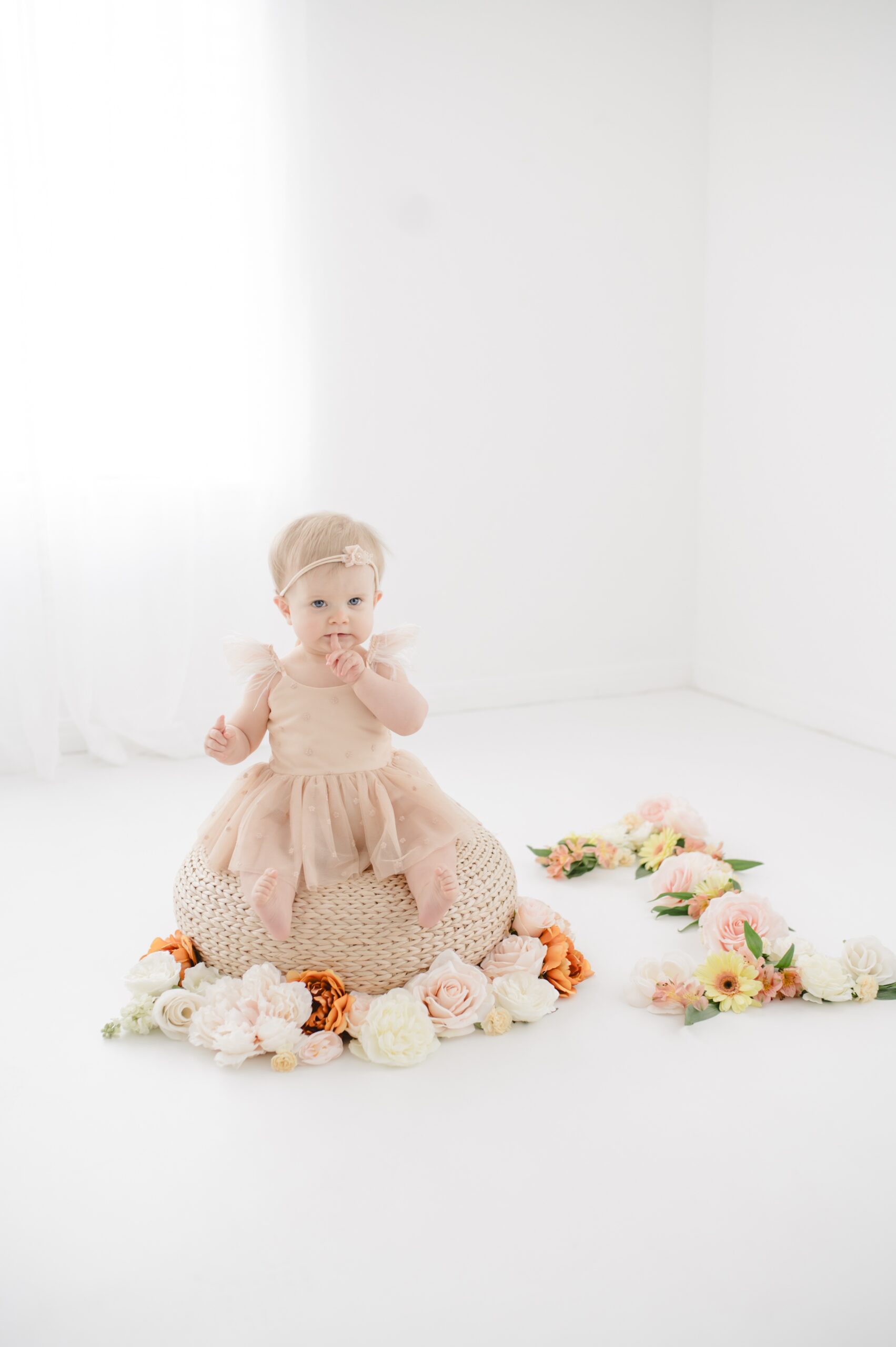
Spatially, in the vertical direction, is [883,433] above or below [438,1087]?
above

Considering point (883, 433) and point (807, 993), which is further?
point (883, 433)

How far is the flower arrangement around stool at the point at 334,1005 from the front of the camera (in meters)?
1.69

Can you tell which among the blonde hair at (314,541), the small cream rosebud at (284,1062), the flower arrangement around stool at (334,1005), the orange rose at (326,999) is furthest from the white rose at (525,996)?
the blonde hair at (314,541)

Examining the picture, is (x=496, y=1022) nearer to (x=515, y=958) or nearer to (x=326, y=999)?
(x=515, y=958)

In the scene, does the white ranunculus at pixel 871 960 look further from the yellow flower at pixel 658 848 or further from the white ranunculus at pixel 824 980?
the yellow flower at pixel 658 848

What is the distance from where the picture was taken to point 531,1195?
1399 millimetres

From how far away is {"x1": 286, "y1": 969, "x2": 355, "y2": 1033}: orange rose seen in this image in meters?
1.74

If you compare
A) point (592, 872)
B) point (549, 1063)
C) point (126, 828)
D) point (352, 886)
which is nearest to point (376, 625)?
point (126, 828)

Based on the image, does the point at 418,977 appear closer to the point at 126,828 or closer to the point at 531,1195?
the point at 531,1195

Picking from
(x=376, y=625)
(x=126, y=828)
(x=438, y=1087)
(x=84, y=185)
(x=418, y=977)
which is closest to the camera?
(x=438, y=1087)

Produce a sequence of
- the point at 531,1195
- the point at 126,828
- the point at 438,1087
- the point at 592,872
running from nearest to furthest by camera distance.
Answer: the point at 531,1195, the point at 438,1087, the point at 592,872, the point at 126,828

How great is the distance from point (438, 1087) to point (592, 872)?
906 millimetres

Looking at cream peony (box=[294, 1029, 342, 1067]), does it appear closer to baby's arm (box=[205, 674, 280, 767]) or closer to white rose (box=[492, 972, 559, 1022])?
white rose (box=[492, 972, 559, 1022])

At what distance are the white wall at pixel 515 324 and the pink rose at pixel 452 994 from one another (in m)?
2.00
